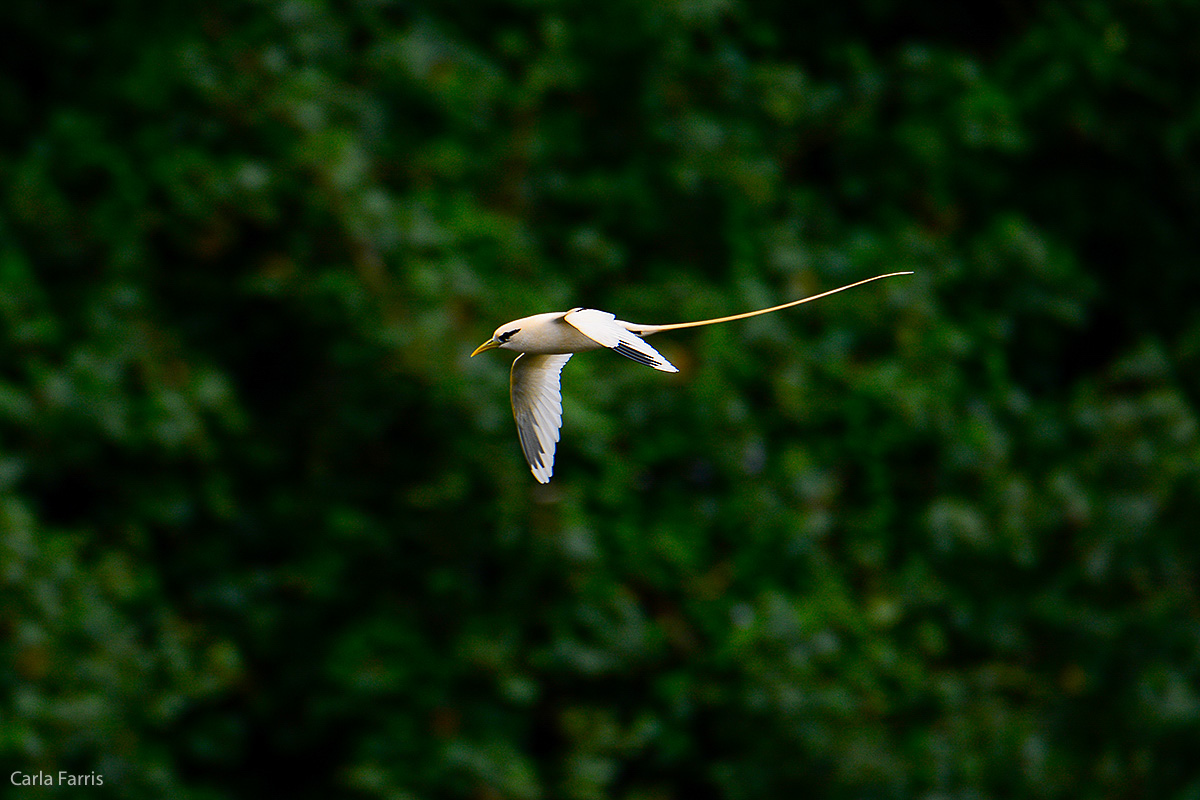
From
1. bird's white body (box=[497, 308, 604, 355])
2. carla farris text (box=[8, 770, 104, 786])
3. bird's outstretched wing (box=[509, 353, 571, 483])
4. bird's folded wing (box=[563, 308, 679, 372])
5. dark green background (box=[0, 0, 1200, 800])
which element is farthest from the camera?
dark green background (box=[0, 0, 1200, 800])

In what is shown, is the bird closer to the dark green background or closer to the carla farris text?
the dark green background

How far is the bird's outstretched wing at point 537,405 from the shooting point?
297 cm

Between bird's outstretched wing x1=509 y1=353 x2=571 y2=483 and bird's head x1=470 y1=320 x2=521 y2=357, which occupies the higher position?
bird's outstretched wing x1=509 y1=353 x2=571 y2=483

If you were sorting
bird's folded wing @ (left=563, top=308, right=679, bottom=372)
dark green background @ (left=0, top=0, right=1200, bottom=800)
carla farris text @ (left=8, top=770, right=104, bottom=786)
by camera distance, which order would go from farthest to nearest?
→ 1. dark green background @ (left=0, top=0, right=1200, bottom=800)
2. carla farris text @ (left=8, top=770, right=104, bottom=786)
3. bird's folded wing @ (left=563, top=308, right=679, bottom=372)

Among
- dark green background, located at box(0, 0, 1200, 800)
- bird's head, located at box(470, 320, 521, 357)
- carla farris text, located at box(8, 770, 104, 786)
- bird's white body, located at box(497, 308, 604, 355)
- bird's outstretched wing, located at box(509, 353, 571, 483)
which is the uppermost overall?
dark green background, located at box(0, 0, 1200, 800)

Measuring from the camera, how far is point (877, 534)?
6.48 meters

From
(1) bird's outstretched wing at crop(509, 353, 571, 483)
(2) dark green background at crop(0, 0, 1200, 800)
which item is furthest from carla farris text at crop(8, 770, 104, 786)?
(1) bird's outstretched wing at crop(509, 353, 571, 483)

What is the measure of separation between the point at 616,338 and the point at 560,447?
3672 mm

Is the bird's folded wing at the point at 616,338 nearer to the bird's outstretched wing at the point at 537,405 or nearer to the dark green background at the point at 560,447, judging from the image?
the bird's outstretched wing at the point at 537,405

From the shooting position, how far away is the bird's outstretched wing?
117 inches

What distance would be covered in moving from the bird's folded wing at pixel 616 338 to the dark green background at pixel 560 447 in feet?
9.70

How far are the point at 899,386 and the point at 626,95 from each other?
1.89m

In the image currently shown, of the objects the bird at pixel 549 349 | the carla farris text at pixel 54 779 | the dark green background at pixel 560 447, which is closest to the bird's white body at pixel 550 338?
the bird at pixel 549 349

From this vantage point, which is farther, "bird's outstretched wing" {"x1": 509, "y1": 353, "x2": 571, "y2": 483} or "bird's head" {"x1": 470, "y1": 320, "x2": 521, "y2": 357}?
"bird's outstretched wing" {"x1": 509, "y1": 353, "x2": 571, "y2": 483}
